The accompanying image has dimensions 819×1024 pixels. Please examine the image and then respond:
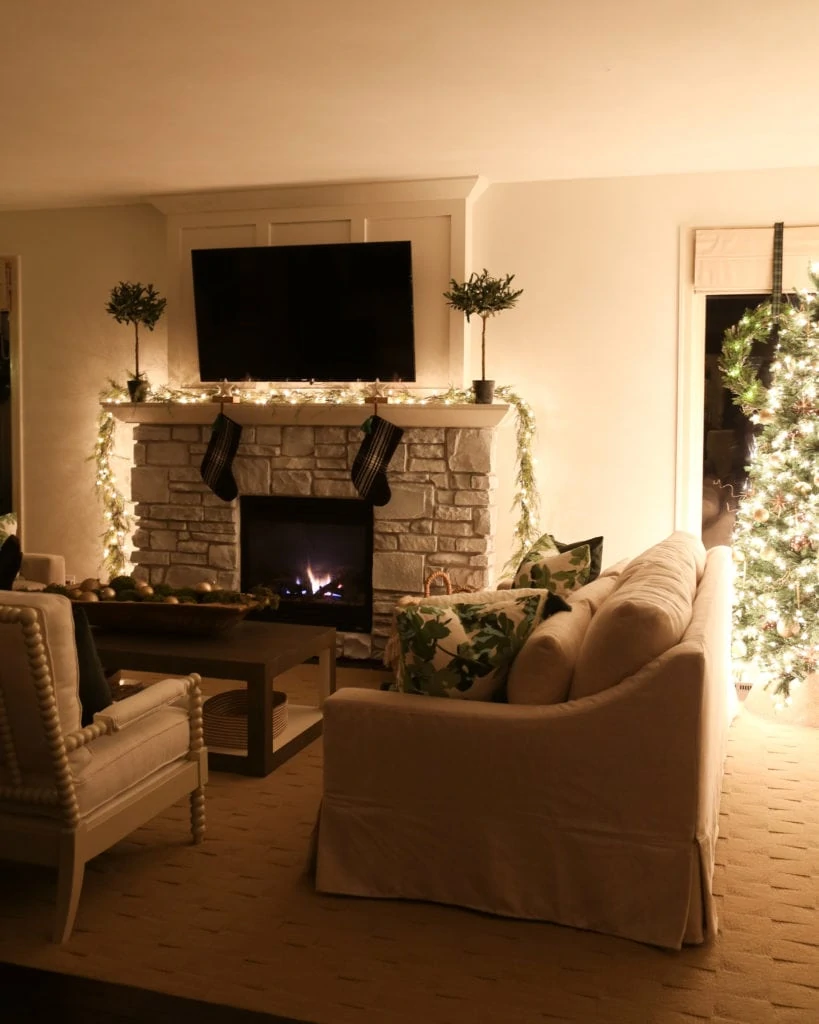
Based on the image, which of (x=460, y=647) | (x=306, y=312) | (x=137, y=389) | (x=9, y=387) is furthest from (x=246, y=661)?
(x=9, y=387)

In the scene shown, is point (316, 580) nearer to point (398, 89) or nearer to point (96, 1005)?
point (398, 89)

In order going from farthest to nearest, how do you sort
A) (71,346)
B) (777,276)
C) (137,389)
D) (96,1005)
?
1. (71,346)
2. (137,389)
3. (777,276)
4. (96,1005)

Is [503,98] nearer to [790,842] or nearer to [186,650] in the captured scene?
[186,650]

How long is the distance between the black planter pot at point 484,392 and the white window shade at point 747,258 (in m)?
1.20

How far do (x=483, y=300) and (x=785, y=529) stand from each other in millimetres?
1862

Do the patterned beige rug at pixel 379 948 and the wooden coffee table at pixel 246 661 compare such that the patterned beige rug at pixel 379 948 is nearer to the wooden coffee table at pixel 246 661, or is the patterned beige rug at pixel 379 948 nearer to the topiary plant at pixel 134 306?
the wooden coffee table at pixel 246 661

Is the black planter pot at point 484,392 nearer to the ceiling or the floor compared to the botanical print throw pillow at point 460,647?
nearer to the ceiling

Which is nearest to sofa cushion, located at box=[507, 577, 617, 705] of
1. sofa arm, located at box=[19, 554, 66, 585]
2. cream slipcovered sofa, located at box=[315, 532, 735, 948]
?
cream slipcovered sofa, located at box=[315, 532, 735, 948]

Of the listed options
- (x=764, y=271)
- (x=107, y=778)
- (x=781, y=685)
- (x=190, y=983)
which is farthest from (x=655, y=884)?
A: (x=764, y=271)

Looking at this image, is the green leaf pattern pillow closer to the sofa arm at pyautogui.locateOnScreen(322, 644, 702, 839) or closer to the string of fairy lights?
the sofa arm at pyautogui.locateOnScreen(322, 644, 702, 839)

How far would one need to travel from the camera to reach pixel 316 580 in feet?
19.2

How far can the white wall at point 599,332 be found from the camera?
5297mm

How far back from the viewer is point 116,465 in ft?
20.5

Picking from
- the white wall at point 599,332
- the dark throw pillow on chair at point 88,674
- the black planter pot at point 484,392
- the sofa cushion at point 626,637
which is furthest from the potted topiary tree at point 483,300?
the dark throw pillow on chair at point 88,674
